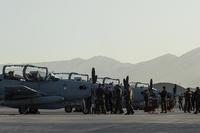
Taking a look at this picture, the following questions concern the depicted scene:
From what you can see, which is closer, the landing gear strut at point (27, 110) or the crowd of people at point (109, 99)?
the crowd of people at point (109, 99)

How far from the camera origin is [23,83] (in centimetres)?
3294

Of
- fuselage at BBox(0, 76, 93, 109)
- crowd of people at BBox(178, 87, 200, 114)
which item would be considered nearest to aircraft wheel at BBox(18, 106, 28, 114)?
fuselage at BBox(0, 76, 93, 109)

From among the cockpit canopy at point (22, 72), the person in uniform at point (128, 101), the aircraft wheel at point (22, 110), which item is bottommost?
the aircraft wheel at point (22, 110)

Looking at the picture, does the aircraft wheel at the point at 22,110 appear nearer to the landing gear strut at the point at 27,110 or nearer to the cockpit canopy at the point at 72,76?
the landing gear strut at the point at 27,110

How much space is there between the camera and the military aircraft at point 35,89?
31.9m

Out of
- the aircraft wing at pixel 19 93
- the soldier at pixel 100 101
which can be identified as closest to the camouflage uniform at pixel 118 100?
the soldier at pixel 100 101

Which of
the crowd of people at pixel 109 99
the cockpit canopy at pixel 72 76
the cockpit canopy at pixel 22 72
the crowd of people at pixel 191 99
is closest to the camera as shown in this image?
the crowd of people at pixel 109 99

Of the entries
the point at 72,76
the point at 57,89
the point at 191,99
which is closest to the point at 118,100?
the point at 57,89

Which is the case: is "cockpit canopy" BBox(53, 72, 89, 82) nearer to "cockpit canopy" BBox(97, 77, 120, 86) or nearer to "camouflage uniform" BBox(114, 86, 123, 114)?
"cockpit canopy" BBox(97, 77, 120, 86)
